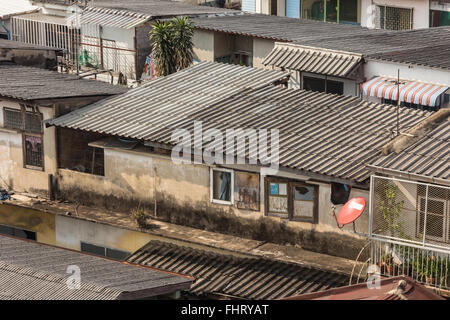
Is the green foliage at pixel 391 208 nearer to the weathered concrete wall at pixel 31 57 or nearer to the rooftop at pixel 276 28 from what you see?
the weathered concrete wall at pixel 31 57

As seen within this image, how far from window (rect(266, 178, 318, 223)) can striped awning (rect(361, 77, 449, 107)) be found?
9669 mm

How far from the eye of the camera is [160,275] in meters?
23.3

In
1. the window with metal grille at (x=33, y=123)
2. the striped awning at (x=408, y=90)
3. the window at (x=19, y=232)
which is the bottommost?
the window at (x=19, y=232)

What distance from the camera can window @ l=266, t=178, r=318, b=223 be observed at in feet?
88.5

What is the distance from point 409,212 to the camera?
25000mm

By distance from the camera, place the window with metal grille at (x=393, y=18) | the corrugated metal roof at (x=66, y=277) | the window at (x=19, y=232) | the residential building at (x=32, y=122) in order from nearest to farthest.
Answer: the corrugated metal roof at (x=66, y=277), the residential building at (x=32, y=122), the window at (x=19, y=232), the window with metal grille at (x=393, y=18)

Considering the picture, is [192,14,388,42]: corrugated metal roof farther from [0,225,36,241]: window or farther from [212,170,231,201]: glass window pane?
[0,225,36,241]: window

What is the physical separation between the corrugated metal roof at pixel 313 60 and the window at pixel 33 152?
10.4 meters

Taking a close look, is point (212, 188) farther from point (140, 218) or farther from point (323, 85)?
point (323, 85)

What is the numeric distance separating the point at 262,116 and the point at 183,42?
14.4m

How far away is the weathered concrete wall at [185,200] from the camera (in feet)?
87.9

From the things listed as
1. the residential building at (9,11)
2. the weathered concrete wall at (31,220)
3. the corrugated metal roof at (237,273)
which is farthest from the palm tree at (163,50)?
the corrugated metal roof at (237,273)

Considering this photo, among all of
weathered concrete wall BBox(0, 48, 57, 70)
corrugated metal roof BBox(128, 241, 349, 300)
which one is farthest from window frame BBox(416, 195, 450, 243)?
weathered concrete wall BBox(0, 48, 57, 70)

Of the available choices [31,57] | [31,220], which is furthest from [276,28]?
[31,220]
